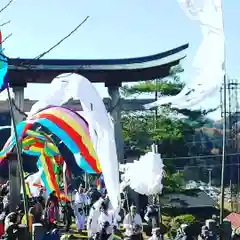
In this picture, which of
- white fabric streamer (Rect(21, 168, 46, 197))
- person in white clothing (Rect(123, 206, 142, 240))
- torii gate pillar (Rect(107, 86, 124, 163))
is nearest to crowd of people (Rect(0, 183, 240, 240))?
person in white clothing (Rect(123, 206, 142, 240))

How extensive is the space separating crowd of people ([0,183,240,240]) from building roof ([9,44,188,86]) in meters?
4.73

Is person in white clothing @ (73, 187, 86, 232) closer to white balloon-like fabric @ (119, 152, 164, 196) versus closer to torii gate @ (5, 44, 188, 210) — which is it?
white balloon-like fabric @ (119, 152, 164, 196)

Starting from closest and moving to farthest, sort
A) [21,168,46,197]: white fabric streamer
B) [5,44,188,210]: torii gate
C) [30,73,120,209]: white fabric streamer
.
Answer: [30,73,120,209]: white fabric streamer
[21,168,46,197]: white fabric streamer
[5,44,188,210]: torii gate

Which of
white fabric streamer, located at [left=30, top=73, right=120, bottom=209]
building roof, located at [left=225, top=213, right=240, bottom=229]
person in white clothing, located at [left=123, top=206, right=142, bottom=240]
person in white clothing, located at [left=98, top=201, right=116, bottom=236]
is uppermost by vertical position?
white fabric streamer, located at [left=30, top=73, right=120, bottom=209]

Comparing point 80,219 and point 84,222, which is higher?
point 80,219

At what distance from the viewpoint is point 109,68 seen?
21.0 m

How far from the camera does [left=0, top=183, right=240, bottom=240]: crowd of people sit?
924 centimetres

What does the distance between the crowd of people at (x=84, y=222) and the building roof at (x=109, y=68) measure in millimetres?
4731

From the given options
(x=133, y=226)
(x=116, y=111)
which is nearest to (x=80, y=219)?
(x=133, y=226)

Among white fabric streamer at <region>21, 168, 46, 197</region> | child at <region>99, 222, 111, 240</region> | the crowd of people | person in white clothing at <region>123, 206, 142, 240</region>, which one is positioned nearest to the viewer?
the crowd of people

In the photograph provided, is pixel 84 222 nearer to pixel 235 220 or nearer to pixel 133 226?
pixel 235 220

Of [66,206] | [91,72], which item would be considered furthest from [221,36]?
[91,72]

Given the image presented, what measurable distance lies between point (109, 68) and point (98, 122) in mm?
12951

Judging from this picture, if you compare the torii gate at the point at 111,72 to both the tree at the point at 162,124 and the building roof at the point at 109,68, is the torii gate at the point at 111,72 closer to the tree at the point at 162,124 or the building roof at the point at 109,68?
the building roof at the point at 109,68
